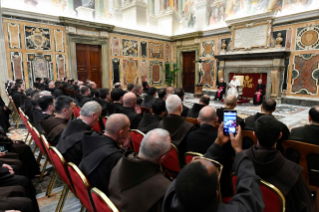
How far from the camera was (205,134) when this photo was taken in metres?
1.97

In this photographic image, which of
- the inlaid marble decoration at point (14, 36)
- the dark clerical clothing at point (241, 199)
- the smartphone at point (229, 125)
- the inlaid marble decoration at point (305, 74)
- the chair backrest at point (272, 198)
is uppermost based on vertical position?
the inlaid marble decoration at point (14, 36)

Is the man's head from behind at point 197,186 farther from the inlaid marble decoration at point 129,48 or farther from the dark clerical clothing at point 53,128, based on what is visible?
the inlaid marble decoration at point 129,48

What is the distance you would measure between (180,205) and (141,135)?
1476 millimetres

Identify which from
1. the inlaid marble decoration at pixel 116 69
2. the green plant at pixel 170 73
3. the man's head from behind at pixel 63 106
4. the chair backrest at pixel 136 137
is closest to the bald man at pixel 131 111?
the chair backrest at pixel 136 137

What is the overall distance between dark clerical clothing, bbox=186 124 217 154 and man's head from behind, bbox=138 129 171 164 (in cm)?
72

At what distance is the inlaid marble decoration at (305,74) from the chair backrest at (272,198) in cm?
894

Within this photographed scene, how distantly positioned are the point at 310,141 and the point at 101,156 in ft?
6.96

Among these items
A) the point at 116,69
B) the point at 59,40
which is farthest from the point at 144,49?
the point at 59,40

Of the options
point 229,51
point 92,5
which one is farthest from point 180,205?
point 92,5

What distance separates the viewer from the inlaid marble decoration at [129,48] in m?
10.7

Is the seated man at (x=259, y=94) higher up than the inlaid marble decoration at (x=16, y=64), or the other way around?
the inlaid marble decoration at (x=16, y=64)

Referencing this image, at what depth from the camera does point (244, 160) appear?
118 centimetres

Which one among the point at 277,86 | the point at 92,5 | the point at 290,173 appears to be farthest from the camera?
the point at 92,5

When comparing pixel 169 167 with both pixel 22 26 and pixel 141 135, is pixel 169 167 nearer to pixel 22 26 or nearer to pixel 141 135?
pixel 141 135
